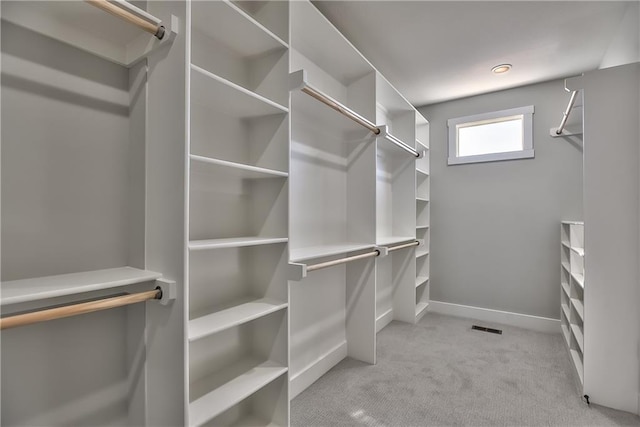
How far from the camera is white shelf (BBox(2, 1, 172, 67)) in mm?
1032

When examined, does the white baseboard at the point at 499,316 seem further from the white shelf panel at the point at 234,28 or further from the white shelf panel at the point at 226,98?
the white shelf panel at the point at 234,28

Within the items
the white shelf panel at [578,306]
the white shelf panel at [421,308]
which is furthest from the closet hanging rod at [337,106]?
the white shelf panel at [421,308]

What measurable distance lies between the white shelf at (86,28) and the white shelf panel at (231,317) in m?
1.10

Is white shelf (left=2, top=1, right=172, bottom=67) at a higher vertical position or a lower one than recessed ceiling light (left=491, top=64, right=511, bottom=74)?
lower

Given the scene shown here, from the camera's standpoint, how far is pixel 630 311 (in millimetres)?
1943

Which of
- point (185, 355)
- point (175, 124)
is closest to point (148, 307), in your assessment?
point (185, 355)

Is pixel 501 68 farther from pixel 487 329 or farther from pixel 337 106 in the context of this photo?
pixel 487 329

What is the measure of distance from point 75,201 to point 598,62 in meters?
4.09

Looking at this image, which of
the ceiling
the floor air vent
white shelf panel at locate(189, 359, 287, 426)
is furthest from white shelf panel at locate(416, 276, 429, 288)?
white shelf panel at locate(189, 359, 287, 426)

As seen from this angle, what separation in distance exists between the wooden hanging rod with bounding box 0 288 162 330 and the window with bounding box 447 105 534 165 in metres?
3.61

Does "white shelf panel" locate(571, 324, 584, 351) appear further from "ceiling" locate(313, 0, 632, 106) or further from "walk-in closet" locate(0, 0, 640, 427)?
"ceiling" locate(313, 0, 632, 106)

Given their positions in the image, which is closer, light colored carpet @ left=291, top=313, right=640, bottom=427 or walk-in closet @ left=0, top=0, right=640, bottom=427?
walk-in closet @ left=0, top=0, right=640, bottom=427

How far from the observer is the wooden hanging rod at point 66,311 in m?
0.83

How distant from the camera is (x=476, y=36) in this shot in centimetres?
246
